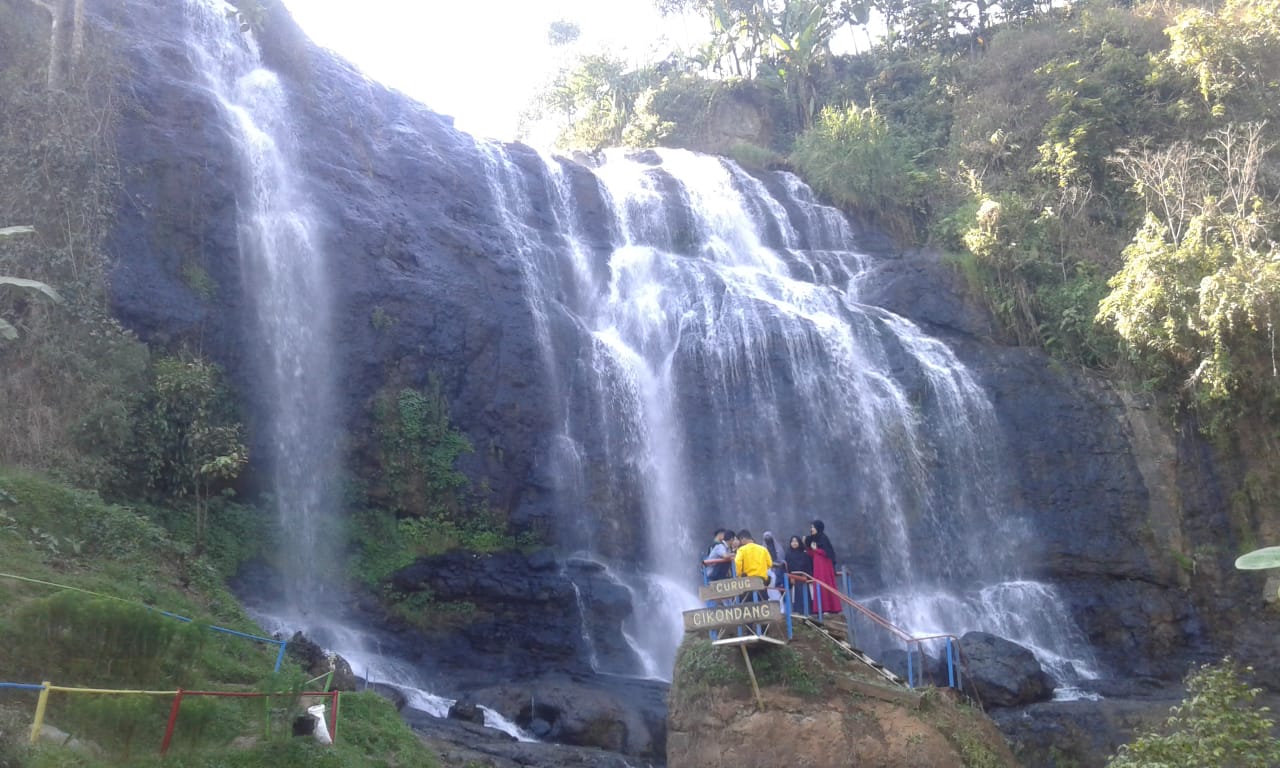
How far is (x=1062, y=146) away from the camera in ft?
95.7

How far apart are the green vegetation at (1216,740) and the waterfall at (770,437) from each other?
11401 mm

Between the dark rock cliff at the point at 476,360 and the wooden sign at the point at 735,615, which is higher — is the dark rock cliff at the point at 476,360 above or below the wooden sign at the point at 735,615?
above

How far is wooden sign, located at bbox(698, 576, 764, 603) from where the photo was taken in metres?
10.5

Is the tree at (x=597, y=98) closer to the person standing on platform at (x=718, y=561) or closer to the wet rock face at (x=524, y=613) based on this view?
the wet rock face at (x=524, y=613)

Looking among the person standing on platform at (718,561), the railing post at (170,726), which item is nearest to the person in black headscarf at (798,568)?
the person standing on platform at (718,561)

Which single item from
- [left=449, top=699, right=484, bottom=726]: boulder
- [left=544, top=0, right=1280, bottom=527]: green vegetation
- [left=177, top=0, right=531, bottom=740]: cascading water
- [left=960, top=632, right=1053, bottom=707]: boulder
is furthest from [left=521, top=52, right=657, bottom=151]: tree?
[left=449, top=699, right=484, bottom=726]: boulder

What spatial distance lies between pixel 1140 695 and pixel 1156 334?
819cm

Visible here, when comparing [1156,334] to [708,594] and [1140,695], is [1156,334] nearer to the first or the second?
[1140,695]

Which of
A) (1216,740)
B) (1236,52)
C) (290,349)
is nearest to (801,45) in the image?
(1236,52)

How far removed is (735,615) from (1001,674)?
27.4 ft

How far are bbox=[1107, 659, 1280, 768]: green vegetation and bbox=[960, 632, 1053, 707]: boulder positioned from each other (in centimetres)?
781

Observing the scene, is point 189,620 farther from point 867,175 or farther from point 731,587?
point 867,175

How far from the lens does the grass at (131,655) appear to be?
7.89 meters

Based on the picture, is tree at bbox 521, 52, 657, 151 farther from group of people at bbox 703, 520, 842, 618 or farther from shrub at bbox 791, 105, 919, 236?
group of people at bbox 703, 520, 842, 618
